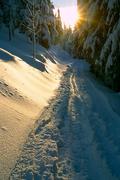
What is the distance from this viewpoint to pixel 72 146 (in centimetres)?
997

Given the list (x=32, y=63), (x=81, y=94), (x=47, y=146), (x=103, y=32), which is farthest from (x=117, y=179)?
(x=103, y=32)

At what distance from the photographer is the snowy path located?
26.4 ft

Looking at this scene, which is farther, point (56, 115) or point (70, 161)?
point (56, 115)

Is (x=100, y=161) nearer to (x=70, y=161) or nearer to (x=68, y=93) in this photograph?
(x=70, y=161)

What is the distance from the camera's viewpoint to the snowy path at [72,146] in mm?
8039

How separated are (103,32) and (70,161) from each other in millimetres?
26382

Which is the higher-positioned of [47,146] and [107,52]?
[107,52]

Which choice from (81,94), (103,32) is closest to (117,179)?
(81,94)

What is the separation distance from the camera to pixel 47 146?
988 cm

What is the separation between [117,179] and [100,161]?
1.10 metres

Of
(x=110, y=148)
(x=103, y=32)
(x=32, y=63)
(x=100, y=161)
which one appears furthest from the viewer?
(x=103, y=32)

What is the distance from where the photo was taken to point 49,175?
7.86 m

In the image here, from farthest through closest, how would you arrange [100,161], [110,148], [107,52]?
[107,52]
[110,148]
[100,161]

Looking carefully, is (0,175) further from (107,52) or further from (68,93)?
(107,52)
